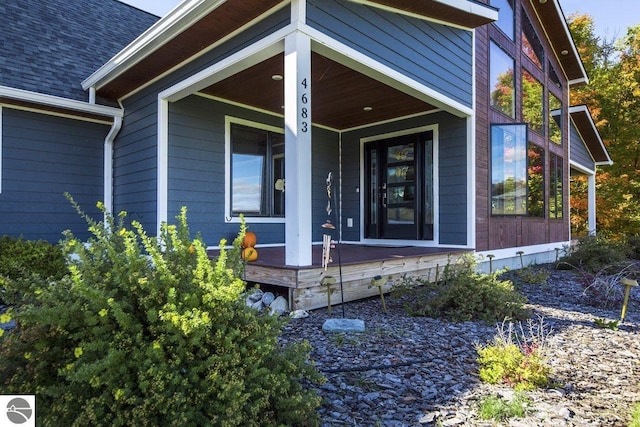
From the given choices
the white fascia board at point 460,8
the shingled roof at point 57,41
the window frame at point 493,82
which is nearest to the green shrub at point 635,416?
the white fascia board at point 460,8

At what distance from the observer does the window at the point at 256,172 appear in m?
6.05

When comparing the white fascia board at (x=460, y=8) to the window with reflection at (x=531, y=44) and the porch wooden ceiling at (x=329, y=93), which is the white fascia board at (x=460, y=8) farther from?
the window with reflection at (x=531, y=44)

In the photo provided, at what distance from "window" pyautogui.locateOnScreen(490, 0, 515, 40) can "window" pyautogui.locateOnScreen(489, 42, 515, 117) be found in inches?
19.3

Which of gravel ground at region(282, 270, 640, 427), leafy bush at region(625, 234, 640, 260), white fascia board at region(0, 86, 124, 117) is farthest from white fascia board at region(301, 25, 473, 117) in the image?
leafy bush at region(625, 234, 640, 260)

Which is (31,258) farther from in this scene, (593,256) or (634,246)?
(634,246)

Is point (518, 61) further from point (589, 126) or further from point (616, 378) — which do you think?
point (616, 378)

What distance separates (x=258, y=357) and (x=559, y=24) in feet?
32.7

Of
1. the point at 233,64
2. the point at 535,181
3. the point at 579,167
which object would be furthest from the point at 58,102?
the point at 579,167

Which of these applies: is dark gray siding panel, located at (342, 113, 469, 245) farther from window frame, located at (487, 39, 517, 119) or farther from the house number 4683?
the house number 4683

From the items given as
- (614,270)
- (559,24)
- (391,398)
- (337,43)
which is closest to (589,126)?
(559,24)

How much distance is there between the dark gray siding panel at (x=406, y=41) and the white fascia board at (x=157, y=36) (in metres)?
1.04

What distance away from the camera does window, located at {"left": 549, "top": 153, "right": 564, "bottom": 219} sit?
8914mm

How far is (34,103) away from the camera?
5035 mm

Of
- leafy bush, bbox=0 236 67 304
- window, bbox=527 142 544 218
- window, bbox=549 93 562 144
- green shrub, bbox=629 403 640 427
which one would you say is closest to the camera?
green shrub, bbox=629 403 640 427
